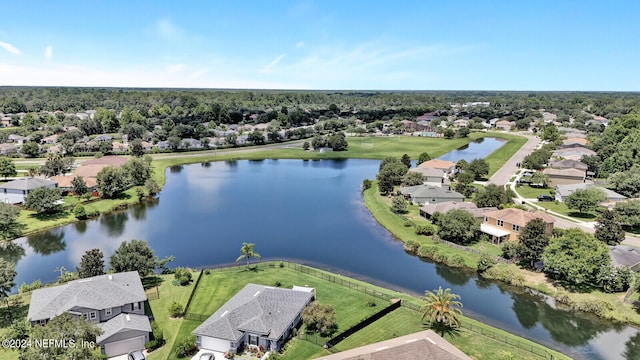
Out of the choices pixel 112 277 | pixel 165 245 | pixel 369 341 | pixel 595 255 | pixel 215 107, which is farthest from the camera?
pixel 215 107

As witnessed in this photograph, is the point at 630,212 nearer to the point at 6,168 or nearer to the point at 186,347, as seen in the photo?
the point at 186,347

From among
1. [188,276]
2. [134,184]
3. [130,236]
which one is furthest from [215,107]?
[188,276]

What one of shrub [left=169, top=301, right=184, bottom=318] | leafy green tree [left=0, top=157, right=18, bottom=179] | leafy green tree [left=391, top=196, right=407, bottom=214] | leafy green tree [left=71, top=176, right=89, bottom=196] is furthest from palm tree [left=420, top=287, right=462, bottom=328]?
leafy green tree [left=0, top=157, right=18, bottom=179]

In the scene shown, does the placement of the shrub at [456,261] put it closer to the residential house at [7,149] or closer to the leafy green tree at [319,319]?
the leafy green tree at [319,319]

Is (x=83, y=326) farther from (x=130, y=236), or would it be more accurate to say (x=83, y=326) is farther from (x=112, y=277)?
(x=130, y=236)

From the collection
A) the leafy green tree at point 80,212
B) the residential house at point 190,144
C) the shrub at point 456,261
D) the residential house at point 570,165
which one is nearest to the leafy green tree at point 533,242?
the shrub at point 456,261

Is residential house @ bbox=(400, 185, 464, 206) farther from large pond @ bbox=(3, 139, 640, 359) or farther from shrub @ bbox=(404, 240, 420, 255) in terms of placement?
shrub @ bbox=(404, 240, 420, 255)
